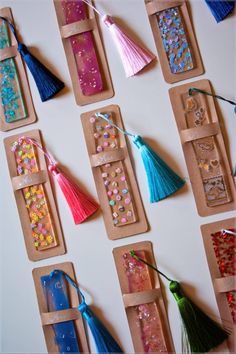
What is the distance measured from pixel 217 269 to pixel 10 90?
2.98 ft

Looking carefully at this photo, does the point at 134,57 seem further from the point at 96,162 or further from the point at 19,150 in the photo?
the point at 19,150

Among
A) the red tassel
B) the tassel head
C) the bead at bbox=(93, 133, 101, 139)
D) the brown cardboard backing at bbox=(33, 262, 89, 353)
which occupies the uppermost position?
the bead at bbox=(93, 133, 101, 139)

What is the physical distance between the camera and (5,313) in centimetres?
151

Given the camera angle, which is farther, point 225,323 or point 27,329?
point 27,329

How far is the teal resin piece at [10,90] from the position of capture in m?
1.50

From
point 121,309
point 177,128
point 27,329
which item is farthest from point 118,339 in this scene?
point 177,128

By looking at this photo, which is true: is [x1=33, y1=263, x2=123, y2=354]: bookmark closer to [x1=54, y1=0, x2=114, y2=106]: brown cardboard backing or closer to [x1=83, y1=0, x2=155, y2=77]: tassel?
[x1=54, y1=0, x2=114, y2=106]: brown cardboard backing

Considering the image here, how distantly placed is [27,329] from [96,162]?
62 cm

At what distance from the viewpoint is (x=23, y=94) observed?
4.92 feet

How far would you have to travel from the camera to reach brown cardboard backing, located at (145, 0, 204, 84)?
139 cm

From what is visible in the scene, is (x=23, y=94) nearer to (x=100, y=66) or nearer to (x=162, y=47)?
(x=100, y=66)

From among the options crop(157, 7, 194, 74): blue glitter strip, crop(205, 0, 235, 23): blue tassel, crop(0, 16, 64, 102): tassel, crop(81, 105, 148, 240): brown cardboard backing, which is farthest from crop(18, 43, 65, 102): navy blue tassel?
crop(205, 0, 235, 23): blue tassel

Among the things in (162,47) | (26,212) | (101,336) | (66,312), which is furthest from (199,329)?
(162,47)

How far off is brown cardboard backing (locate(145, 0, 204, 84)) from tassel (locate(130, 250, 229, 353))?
665mm
